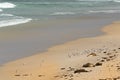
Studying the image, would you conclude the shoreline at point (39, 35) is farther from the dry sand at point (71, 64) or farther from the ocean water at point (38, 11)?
the ocean water at point (38, 11)

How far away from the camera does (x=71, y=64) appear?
1128cm

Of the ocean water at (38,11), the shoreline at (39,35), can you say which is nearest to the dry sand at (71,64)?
the shoreline at (39,35)

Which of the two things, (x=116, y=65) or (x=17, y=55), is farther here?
(x=17, y=55)

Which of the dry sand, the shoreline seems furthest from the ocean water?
the dry sand

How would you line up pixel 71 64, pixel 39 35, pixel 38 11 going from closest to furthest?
pixel 71 64 < pixel 39 35 < pixel 38 11

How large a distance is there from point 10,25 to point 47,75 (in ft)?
33.1

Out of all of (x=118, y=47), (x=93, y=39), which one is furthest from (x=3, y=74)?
(x=93, y=39)

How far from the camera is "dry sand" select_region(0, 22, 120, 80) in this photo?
972cm

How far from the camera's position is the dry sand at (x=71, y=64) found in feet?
31.9

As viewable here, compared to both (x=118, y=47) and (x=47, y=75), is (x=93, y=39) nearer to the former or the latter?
(x=118, y=47)

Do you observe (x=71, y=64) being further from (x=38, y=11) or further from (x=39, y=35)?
(x=38, y=11)

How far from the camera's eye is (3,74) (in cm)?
1072

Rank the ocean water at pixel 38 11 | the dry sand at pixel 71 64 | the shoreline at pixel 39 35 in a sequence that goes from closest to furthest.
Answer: the dry sand at pixel 71 64
the shoreline at pixel 39 35
the ocean water at pixel 38 11

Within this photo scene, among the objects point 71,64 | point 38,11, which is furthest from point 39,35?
point 38,11
